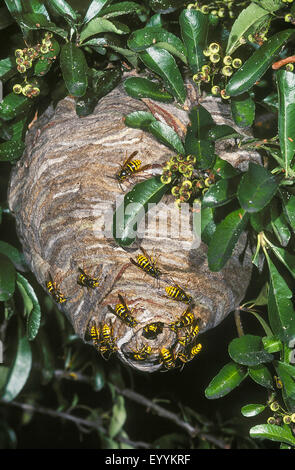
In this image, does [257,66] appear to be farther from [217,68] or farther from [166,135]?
[166,135]

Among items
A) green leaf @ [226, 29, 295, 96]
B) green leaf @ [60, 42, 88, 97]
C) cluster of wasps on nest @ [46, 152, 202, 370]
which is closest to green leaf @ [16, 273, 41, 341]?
cluster of wasps on nest @ [46, 152, 202, 370]

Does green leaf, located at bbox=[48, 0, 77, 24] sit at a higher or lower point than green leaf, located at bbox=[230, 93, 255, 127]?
higher

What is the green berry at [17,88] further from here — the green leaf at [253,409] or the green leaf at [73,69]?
the green leaf at [253,409]

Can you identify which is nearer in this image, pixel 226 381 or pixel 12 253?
pixel 226 381

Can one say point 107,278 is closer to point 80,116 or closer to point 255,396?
point 80,116

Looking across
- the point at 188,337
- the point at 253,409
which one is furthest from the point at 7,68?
the point at 253,409

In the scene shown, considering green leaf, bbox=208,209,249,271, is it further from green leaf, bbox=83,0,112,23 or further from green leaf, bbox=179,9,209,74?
green leaf, bbox=83,0,112,23

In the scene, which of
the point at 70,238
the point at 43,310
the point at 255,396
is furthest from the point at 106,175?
the point at 255,396
